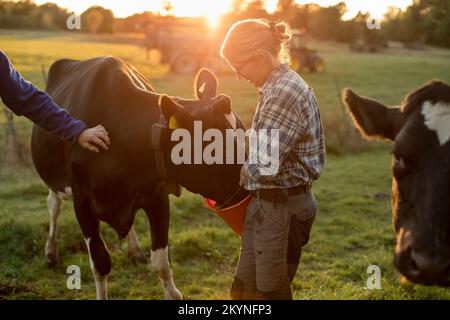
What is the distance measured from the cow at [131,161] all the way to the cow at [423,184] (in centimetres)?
122

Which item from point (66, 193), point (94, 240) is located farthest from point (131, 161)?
point (66, 193)

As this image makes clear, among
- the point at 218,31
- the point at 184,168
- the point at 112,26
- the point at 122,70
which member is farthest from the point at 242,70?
the point at 112,26

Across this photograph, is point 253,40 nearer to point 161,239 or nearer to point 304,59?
point 161,239

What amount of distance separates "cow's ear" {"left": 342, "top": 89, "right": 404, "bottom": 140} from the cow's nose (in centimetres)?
80

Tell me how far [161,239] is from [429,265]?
2.97m

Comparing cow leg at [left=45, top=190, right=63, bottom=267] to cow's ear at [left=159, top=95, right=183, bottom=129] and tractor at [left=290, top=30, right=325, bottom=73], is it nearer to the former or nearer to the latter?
cow's ear at [left=159, top=95, right=183, bottom=129]

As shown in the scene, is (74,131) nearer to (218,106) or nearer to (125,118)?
(125,118)

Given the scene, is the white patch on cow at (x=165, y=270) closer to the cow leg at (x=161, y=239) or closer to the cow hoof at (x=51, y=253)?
the cow leg at (x=161, y=239)

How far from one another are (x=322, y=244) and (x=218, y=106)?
3490 millimetres

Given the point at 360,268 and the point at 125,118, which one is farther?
the point at 360,268

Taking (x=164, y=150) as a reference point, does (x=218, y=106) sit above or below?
above

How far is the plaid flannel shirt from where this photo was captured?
321 centimetres

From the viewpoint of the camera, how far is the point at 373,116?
315 cm

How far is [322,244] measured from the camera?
6727 mm
